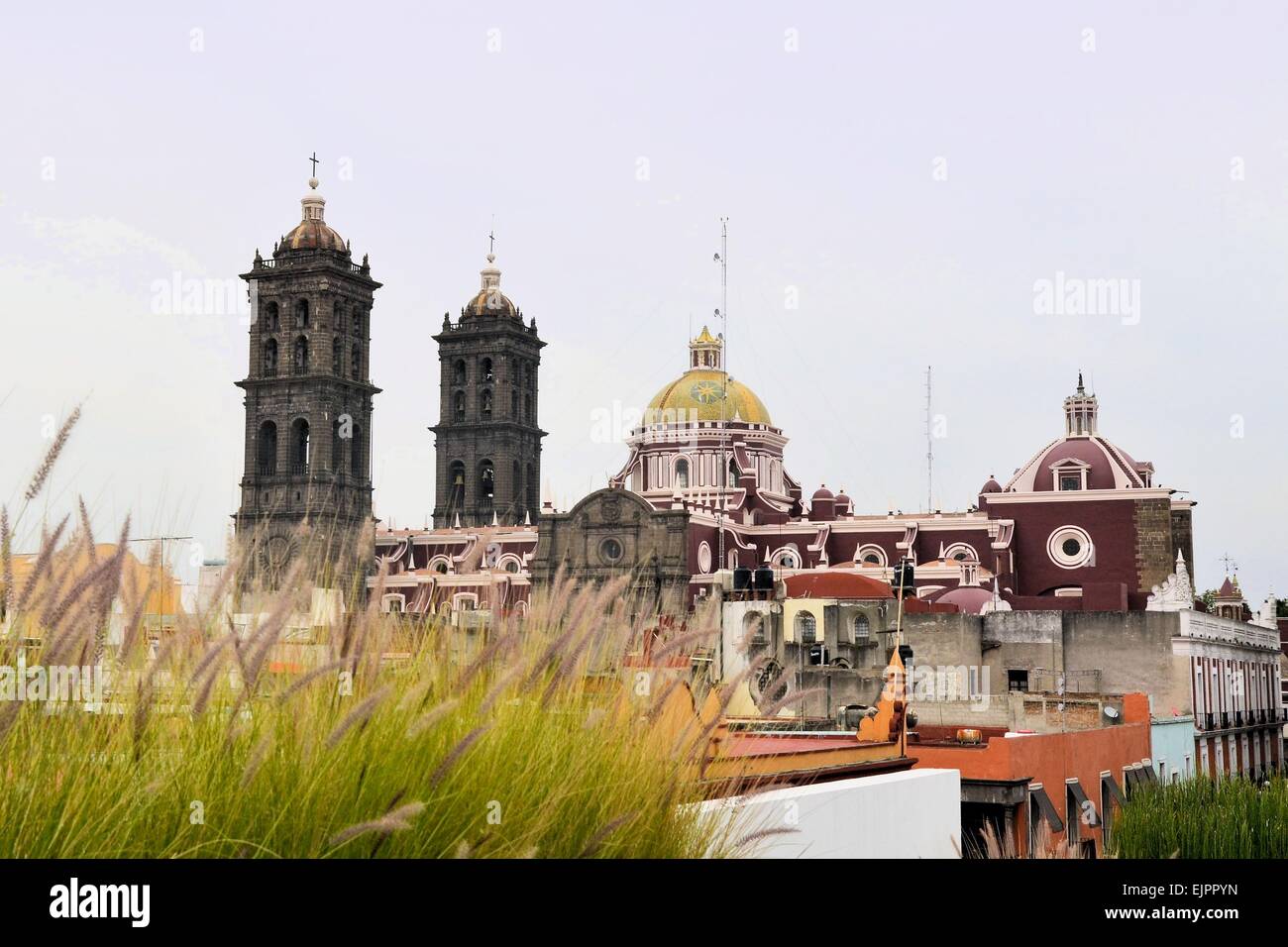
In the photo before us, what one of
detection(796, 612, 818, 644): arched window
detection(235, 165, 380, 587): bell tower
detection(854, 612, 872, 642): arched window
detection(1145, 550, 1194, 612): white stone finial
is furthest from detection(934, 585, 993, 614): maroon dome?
detection(235, 165, 380, 587): bell tower

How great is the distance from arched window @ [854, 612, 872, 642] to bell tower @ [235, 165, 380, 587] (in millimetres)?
34938

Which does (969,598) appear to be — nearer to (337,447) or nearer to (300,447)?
(337,447)

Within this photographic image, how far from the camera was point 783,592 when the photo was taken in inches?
1438

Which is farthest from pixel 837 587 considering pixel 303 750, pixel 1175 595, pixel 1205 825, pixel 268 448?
pixel 303 750

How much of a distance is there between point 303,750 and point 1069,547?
49.8 metres

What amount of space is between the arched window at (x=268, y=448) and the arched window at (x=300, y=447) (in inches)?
47.3

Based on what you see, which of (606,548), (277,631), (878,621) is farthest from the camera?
(606,548)

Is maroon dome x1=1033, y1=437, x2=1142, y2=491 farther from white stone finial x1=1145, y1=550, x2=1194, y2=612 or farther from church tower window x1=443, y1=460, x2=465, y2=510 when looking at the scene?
church tower window x1=443, y1=460, x2=465, y2=510

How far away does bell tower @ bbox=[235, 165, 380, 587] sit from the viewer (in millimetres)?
63781

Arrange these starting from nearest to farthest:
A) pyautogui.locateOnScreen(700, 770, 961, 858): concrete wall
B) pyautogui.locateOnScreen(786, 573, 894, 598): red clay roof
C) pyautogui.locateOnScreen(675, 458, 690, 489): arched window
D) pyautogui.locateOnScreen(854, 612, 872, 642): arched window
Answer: pyautogui.locateOnScreen(700, 770, 961, 858): concrete wall
pyautogui.locateOnScreen(854, 612, 872, 642): arched window
pyautogui.locateOnScreen(786, 573, 894, 598): red clay roof
pyautogui.locateOnScreen(675, 458, 690, 489): arched window

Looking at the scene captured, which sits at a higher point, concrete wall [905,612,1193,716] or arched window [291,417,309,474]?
arched window [291,417,309,474]

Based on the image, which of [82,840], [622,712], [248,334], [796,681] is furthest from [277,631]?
→ [248,334]
